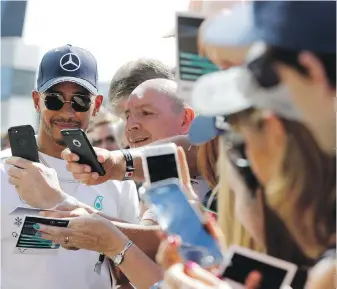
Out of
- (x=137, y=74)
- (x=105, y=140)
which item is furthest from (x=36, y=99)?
(x=105, y=140)

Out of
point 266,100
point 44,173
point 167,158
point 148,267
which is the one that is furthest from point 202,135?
point 44,173

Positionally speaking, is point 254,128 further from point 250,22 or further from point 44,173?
point 44,173

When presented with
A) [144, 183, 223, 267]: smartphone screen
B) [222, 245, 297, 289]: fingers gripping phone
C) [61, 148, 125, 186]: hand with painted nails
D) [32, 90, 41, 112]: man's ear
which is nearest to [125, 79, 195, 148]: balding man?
[61, 148, 125, 186]: hand with painted nails

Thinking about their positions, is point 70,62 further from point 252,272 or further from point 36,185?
point 252,272

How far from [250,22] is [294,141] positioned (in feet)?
0.62

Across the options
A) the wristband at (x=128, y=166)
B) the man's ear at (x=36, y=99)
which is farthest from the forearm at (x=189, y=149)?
the man's ear at (x=36, y=99)

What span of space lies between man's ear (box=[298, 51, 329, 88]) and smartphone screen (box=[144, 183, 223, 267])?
1.03ft

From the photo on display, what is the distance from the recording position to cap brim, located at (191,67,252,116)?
105cm

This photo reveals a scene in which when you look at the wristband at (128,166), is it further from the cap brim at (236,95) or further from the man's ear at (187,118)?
the cap brim at (236,95)

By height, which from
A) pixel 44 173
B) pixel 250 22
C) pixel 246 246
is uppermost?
pixel 250 22

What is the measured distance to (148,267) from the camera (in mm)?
2023

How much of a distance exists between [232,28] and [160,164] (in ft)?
1.00

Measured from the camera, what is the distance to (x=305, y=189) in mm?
1001

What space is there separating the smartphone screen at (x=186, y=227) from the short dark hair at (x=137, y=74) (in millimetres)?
Result: 2069
